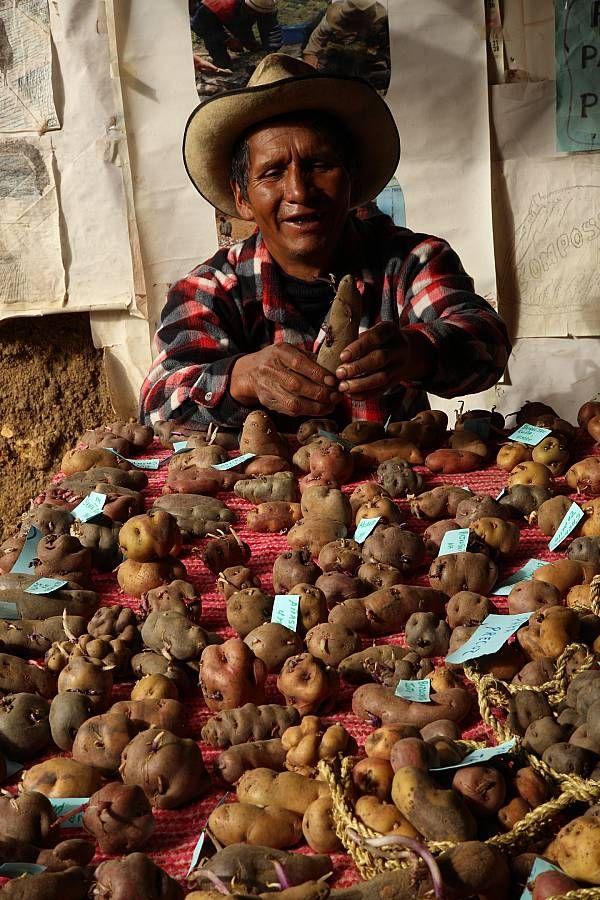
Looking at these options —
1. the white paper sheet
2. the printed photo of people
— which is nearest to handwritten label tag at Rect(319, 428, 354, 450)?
the printed photo of people

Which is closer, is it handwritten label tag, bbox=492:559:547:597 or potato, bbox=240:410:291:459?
handwritten label tag, bbox=492:559:547:597

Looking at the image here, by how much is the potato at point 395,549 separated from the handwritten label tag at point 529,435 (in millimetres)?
670

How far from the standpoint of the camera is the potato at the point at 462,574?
1.63m

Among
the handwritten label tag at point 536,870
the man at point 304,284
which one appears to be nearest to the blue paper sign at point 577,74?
the man at point 304,284

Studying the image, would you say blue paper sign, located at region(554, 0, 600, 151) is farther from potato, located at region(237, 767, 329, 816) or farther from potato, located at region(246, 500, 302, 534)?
potato, located at region(237, 767, 329, 816)

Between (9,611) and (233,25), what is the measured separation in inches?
117

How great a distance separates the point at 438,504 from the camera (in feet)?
6.48

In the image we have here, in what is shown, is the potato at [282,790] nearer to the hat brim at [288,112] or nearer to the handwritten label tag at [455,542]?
the handwritten label tag at [455,542]

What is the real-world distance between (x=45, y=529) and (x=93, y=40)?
276cm

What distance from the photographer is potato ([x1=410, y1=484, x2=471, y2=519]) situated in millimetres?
1974

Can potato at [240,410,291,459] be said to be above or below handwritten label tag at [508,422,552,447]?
above

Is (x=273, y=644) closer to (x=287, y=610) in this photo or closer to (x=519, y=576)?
(x=287, y=610)

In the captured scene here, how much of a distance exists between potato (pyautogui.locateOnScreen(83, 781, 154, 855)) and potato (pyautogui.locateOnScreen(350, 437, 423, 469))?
1.23 meters

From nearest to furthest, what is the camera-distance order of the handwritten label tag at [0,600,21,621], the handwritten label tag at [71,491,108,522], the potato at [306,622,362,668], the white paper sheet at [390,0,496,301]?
the potato at [306,622,362,668], the handwritten label tag at [0,600,21,621], the handwritten label tag at [71,491,108,522], the white paper sheet at [390,0,496,301]
